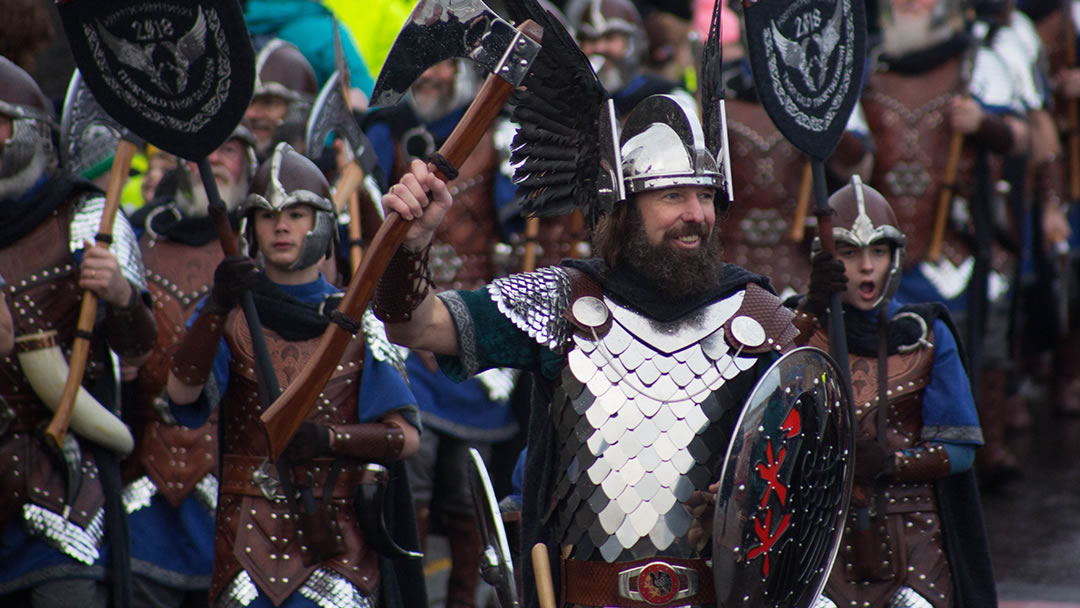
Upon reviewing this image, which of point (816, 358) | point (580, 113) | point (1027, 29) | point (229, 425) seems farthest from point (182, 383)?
point (1027, 29)

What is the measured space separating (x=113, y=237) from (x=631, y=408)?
2129mm

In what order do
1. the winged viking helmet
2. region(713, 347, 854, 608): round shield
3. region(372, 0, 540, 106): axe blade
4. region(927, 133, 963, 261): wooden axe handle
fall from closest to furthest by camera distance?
region(372, 0, 540, 106): axe blade < region(713, 347, 854, 608): round shield < the winged viking helmet < region(927, 133, 963, 261): wooden axe handle

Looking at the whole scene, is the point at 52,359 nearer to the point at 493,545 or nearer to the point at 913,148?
the point at 493,545

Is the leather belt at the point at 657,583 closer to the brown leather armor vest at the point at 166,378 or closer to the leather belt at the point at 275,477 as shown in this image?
the leather belt at the point at 275,477

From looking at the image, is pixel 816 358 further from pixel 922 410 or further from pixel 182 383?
pixel 182 383

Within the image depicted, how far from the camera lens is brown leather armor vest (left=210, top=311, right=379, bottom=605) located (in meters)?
5.04

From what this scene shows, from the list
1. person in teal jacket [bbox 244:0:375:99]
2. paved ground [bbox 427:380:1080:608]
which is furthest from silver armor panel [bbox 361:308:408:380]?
person in teal jacket [bbox 244:0:375:99]

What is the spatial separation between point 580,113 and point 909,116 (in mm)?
4457

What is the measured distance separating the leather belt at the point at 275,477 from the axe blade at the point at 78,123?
1234 millimetres

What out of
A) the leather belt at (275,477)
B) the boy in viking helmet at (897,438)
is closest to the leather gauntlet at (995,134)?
the boy in viking helmet at (897,438)

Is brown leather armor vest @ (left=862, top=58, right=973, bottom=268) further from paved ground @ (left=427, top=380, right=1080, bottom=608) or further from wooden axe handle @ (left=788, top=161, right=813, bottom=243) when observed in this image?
paved ground @ (left=427, top=380, right=1080, bottom=608)

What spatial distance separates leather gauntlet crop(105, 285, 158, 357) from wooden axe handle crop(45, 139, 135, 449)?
2.6 inches

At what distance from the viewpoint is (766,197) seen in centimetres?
824

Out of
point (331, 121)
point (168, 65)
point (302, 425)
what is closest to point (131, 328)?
point (302, 425)
